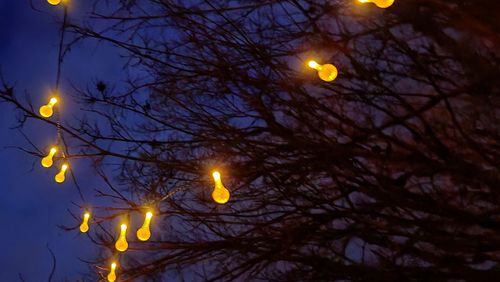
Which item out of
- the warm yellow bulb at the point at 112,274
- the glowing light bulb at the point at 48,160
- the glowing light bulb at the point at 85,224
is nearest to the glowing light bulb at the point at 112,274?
the warm yellow bulb at the point at 112,274

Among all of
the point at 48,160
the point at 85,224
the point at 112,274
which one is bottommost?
the point at 112,274

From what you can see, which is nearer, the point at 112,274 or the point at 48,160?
the point at 48,160

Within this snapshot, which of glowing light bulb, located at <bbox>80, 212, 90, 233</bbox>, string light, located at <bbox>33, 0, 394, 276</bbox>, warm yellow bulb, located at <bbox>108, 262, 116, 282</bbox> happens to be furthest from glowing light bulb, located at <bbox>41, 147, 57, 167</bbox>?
warm yellow bulb, located at <bbox>108, 262, 116, 282</bbox>

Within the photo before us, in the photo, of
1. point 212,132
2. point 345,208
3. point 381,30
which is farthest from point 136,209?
point 381,30

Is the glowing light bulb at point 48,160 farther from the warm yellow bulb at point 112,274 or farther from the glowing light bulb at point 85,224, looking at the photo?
the warm yellow bulb at point 112,274

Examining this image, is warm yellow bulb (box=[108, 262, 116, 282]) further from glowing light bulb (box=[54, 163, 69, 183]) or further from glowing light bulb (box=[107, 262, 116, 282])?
glowing light bulb (box=[54, 163, 69, 183])

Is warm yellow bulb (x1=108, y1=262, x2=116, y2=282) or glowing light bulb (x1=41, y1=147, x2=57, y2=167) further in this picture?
warm yellow bulb (x1=108, y1=262, x2=116, y2=282)

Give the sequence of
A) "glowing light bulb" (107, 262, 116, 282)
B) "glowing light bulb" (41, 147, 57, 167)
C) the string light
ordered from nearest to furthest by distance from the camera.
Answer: the string light, "glowing light bulb" (41, 147, 57, 167), "glowing light bulb" (107, 262, 116, 282)

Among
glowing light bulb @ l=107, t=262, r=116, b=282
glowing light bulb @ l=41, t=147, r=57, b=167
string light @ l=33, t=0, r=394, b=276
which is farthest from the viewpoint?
glowing light bulb @ l=107, t=262, r=116, b=282

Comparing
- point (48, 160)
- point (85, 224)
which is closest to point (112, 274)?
point (85, 224)

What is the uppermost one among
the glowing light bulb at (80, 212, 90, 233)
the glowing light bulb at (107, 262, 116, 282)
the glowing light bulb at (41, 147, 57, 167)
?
the glowing light bulb at (41, 147, 57, 167)

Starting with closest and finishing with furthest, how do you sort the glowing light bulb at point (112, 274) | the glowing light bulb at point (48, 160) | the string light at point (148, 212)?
the string light at point (148, 212)
the glowing light bulb at point (48, 160)
the glowing light bulb at point (112, 274)

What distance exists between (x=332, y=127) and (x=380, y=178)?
52cm

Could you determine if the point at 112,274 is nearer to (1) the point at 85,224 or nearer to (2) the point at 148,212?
(1) the point at 85,224
